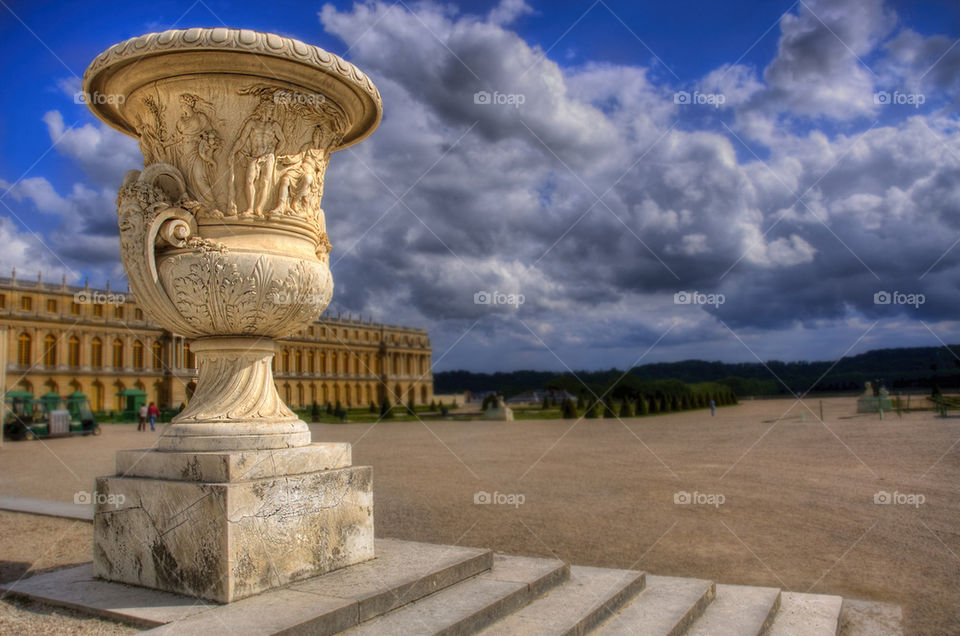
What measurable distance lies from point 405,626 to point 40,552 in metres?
4.50

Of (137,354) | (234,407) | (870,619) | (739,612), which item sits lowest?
(870,619)

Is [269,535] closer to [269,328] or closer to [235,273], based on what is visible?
[269,328]

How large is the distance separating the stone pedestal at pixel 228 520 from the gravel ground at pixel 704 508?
251cm

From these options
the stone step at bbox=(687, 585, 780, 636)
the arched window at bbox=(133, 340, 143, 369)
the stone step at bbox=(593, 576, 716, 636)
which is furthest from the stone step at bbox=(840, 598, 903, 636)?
the arched window at bbox=(133, 340, 143, 369)

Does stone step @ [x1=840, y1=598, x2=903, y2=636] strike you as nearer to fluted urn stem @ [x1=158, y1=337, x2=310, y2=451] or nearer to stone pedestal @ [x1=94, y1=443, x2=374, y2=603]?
stone pedestal @ [x1=94, y1=443, x2=374, y2=603]

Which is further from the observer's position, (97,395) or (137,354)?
(137,354)

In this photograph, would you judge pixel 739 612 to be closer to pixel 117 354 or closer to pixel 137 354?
pixel 137 354

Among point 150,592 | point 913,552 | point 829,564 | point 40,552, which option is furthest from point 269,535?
point 913,552

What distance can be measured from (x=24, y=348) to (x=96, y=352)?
4.84 m

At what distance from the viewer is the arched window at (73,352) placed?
5084 centimetres

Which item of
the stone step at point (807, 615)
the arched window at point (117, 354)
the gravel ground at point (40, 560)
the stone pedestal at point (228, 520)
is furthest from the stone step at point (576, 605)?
the arched window at point (117, 354)

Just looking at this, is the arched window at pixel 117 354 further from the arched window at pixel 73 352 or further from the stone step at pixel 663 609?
the stone step at pixel 663 609

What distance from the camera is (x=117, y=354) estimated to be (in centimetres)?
5428

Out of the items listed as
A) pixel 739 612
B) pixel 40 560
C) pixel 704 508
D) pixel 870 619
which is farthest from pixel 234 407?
pixel 704 508
